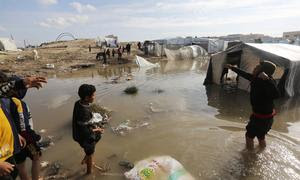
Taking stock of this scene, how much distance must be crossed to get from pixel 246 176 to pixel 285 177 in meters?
0.59

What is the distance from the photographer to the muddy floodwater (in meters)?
4.07

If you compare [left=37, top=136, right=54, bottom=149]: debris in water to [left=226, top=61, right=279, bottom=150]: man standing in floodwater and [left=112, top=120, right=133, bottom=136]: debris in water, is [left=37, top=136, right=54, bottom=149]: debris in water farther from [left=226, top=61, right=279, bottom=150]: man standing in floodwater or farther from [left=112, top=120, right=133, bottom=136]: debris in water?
[left=226, top=61, right=279, bottom=150]: man standing in floodwater

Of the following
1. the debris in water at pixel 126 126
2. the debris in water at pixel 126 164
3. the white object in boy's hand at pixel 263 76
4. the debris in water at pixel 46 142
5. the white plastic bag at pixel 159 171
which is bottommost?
the debris in water at pixel 46 142

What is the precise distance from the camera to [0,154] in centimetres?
216

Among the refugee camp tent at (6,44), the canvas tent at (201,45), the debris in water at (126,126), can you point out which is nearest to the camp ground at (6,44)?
the refugee camp tent at (6,44)

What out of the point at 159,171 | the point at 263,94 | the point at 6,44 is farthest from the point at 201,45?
the point at 159,171

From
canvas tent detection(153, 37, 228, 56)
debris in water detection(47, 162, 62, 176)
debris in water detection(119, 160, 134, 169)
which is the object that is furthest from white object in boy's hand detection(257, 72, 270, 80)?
canvas tent detection(153, 37, 228, 56)

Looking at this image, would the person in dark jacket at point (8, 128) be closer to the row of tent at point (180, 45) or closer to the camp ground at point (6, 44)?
the row of tent at point (180, 45)

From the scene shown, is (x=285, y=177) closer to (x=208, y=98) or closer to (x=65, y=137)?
(x=65, y=137)

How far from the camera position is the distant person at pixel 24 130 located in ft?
8.50

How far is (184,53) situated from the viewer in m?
26.0

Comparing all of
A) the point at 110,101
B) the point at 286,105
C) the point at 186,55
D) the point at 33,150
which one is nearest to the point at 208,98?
the point at 286,105

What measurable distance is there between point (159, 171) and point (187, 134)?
2247mm

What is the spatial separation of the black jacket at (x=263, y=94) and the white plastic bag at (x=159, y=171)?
1576mm
